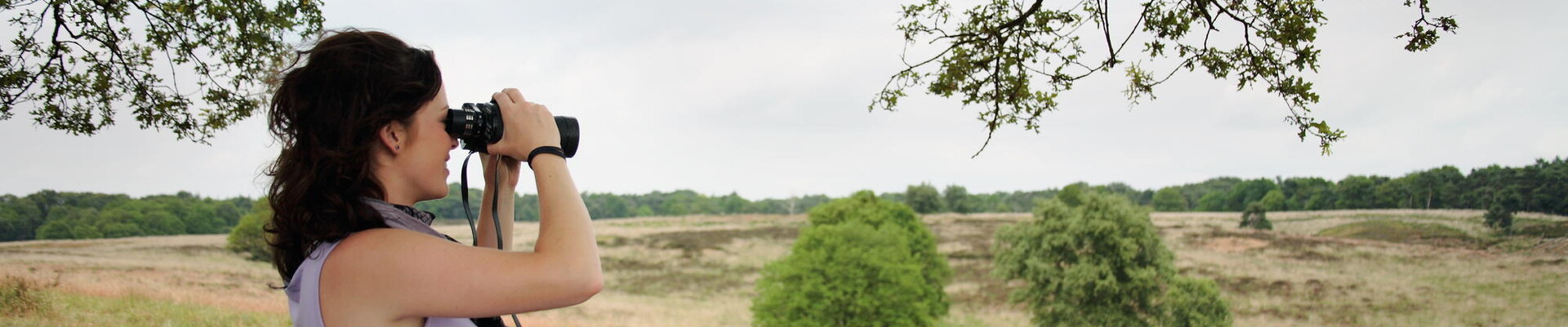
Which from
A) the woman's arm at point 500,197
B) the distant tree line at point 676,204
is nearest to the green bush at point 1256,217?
Result: the distant tree line at point 676,204

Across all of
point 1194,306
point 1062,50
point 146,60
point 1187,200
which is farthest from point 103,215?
point 1187,200

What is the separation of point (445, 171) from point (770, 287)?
2561cm

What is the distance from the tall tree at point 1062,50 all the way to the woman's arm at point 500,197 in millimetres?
3987

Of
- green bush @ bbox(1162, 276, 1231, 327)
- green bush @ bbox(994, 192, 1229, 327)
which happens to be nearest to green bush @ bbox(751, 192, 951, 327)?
green bush @ bbox(994, 192, 1229, 327)

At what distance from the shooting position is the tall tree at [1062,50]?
5629mm

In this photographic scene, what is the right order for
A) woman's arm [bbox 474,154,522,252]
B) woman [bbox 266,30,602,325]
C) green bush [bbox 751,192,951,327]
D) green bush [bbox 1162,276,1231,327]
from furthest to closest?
1. green bush [bbox 751,192,951,327]
2. green bush [bbox 1162,276,1231,327]
3. woman's arm [bbox 474,154,522,252]
4. woman [bbox 266,30,602,325]

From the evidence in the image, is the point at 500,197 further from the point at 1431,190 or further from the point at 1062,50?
the point at 1431,190

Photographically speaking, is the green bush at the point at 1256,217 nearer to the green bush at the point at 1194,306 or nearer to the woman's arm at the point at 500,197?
the green bush at the point at 1194,306

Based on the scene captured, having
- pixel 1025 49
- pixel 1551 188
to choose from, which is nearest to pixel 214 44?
pixel 1025 49

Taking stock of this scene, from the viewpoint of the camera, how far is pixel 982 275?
147 feet

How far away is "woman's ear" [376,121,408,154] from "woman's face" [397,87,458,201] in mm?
12

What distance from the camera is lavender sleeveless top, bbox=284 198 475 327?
144cm

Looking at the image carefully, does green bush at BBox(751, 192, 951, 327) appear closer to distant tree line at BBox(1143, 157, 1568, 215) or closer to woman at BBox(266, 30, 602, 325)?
distant tree line at BBox(1143, 157, 1568, 215)

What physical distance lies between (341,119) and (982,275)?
147ft
